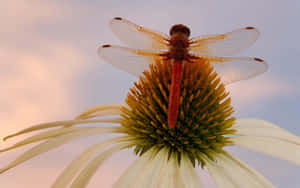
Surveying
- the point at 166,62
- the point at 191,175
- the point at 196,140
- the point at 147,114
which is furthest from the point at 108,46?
the point at 191,175

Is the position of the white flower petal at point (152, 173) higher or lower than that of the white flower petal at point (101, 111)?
lower

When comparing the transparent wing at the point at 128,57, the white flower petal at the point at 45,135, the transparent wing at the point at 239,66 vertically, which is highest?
the transparent wing at the point at 128,57

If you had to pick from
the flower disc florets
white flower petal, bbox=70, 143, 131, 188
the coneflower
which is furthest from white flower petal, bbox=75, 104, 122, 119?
white flower petal, bbox=70, 143, 131, 188

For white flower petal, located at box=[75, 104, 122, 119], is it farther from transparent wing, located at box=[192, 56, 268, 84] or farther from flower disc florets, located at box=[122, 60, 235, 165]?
transparent wing, located at box=[192, 56, 268, 84]

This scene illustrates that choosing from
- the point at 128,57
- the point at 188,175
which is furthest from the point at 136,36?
the point at 188,175

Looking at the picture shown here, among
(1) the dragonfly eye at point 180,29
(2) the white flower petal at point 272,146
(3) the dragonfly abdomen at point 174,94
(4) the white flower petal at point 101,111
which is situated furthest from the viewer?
(4) the white flower petal at point 101,111

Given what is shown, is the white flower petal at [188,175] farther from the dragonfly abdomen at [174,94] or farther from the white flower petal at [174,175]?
the dragonfly abdomen at [174,94]

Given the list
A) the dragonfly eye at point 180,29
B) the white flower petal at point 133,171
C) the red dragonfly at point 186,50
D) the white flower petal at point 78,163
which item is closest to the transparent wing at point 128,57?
the red dragonfly at point 186,50

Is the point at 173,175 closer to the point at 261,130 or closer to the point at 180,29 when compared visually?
the point at 180,29
